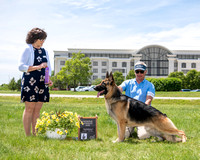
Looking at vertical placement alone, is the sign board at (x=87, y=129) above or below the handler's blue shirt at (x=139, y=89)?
below

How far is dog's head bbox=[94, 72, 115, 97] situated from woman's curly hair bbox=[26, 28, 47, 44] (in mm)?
1787

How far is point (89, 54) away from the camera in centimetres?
9462

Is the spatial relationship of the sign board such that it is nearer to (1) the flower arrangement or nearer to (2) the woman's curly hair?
(1) the flower arrangement

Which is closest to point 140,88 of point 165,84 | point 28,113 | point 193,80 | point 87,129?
point 87,129

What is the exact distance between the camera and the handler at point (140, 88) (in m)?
5.99

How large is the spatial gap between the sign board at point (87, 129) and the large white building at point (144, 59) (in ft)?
282

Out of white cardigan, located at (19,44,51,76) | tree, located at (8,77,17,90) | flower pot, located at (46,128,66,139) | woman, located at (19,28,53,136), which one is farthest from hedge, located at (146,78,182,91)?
white cardigan, located at (19,44,51,76)

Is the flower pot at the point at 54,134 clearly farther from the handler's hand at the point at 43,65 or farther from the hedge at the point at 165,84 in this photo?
the hedge at the point at 165,84

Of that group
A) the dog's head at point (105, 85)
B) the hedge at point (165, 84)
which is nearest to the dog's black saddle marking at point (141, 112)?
the dog's head at point (105, 85)

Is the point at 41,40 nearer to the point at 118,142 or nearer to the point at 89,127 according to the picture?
the point at 89,127

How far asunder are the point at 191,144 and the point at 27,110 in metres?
3.89

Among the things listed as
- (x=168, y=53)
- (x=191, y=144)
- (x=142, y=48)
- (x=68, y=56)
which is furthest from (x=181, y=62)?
(x=191, y=144)

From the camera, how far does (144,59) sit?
3654 inches

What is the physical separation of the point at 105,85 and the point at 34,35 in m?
2.03
